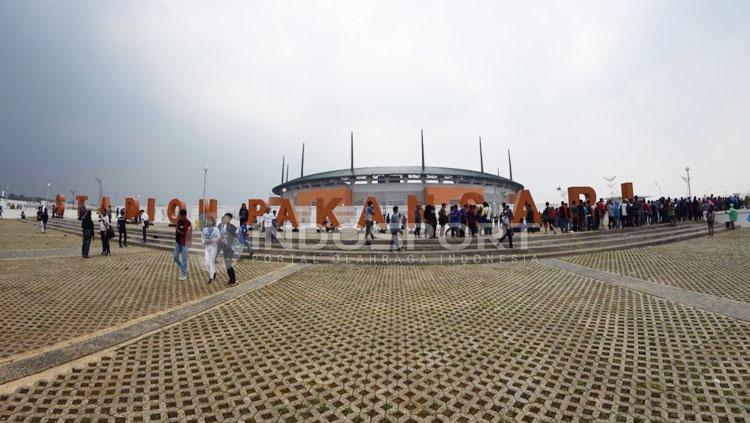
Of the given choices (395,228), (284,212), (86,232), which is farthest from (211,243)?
(284,212)

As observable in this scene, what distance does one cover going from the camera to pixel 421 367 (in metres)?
3.01

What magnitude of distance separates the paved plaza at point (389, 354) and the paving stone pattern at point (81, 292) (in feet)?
0.15

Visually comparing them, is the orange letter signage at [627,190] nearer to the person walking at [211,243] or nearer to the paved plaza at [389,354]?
the paved plaza at [389,354]

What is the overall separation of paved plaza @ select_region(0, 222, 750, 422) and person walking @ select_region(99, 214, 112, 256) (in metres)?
4.33

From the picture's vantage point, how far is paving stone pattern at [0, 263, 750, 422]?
90.7 inches

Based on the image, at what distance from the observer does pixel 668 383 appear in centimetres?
263

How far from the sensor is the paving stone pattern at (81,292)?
12.6 ft

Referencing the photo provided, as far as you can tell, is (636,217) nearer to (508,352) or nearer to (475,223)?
(475,223)

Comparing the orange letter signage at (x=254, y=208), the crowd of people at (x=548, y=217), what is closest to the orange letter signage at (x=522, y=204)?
the crowd of people at (x=548, y=217)

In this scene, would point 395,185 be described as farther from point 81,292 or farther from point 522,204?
point 81,292

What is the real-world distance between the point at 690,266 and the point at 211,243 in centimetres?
1228

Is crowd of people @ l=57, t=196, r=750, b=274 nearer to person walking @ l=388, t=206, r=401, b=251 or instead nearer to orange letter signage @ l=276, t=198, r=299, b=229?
person walking @ l=388, t=206, r=401, b=251

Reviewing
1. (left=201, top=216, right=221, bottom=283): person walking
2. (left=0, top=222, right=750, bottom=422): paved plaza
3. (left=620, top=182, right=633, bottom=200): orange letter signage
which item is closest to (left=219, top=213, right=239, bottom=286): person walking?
(left=201, top=216, right=221, bottom=283): person walking

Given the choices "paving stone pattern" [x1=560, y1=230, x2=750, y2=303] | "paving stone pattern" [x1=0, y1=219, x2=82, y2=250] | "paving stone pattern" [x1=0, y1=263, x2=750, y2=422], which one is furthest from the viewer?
"paving stone pattern" [x1=0, y1=219, x2=82, y2=250]
